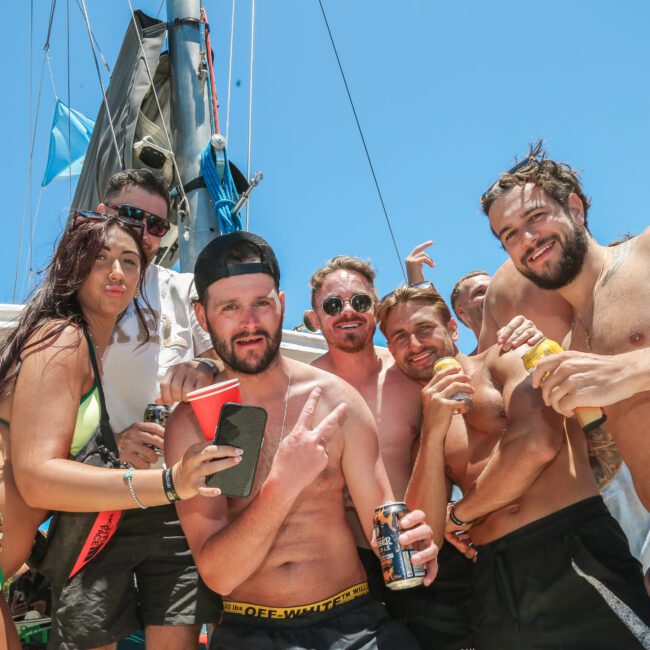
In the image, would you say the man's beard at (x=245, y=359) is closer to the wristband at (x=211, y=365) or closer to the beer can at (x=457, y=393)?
the wristband at (x=211, y=365)

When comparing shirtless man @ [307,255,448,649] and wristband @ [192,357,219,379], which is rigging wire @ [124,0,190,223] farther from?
wristband @ [192,357,219,379]

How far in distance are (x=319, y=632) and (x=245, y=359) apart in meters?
1.15

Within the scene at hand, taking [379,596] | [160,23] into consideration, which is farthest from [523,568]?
[160,23]

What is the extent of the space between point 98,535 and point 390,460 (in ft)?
4.94

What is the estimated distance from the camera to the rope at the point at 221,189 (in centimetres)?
544

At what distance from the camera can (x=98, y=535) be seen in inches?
97.4

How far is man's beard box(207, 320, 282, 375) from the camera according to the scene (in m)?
2.86

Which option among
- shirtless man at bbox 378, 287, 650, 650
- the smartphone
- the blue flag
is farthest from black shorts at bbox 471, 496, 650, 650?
the blue flag

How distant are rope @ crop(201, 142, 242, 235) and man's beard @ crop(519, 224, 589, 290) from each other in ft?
10.2

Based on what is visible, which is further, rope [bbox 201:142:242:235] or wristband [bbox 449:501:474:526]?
rope [bbox 201:142:242:235]

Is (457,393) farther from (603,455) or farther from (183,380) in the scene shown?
(183,380)

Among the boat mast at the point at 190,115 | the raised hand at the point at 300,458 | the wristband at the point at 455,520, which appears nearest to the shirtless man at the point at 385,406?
the wristband at the point at 455,520

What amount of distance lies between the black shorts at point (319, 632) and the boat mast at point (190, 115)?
11.3 ft

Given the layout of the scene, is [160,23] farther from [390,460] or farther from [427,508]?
[427,508]
